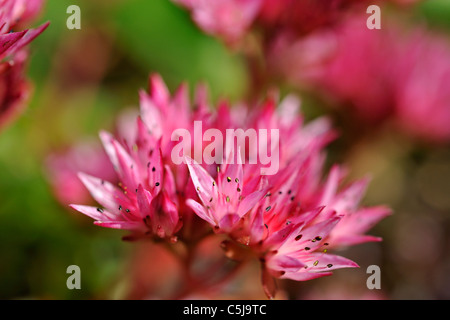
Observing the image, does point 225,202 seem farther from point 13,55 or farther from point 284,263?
point 13,55

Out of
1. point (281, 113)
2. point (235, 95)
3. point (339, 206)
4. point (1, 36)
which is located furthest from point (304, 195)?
point (235, 95)

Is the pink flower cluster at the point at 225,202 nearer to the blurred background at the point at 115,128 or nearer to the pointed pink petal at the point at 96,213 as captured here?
the pointed pink petal at the point at 96,213

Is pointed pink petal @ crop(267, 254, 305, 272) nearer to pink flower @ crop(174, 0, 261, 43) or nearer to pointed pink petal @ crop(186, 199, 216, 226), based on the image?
pointed pink petal @ crop(186, 199, 216, 226)

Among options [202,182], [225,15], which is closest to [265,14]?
[225,15]

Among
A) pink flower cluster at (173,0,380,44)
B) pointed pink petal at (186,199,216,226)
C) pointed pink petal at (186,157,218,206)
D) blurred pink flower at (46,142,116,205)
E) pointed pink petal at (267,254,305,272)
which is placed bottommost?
pointed pink petal at (267,254,305,272)

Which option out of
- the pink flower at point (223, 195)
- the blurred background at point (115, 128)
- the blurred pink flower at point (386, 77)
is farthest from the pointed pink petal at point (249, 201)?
the blurred pink flower at point (386, 77)

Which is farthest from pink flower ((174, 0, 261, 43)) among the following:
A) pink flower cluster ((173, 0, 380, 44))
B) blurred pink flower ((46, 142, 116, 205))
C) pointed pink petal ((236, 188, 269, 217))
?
pointed pink petal ((236, 188, 269, 217))
